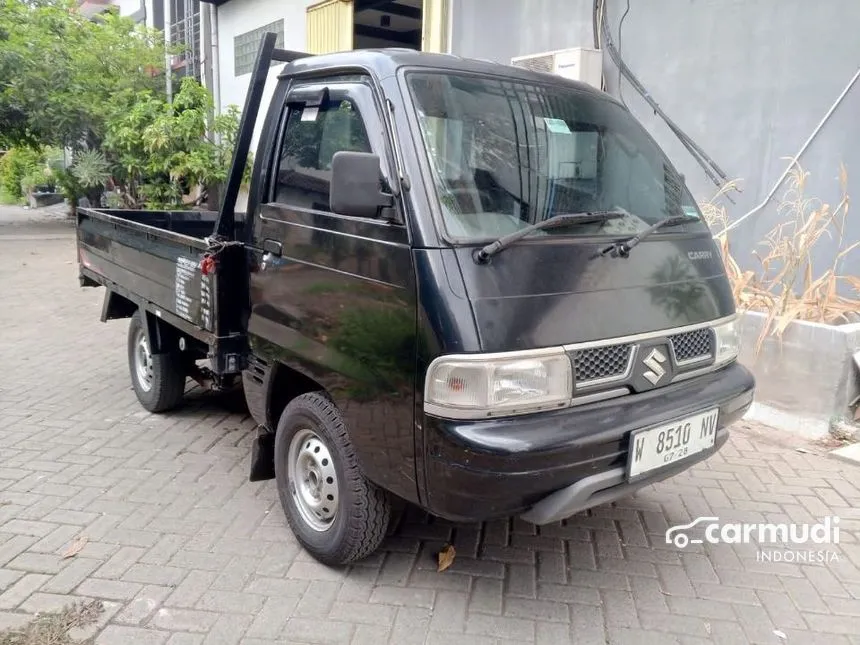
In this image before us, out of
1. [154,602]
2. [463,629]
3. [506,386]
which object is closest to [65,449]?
[154,602]

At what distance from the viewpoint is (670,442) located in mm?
2717

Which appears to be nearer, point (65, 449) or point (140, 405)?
point (65, 449)

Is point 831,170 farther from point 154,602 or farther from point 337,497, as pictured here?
point 154,602

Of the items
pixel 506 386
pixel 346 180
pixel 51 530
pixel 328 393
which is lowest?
pixel 51 530

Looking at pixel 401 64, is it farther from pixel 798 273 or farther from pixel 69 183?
pixel 69 183

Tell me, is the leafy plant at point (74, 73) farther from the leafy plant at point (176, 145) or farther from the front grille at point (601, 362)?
the front grille at point (601, 362)

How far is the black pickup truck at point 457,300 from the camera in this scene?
2.41 m

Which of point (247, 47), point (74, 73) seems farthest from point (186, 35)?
point (247, 47)

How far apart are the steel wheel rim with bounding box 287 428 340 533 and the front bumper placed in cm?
68

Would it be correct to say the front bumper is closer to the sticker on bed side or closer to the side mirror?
the side mirror

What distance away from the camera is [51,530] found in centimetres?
337

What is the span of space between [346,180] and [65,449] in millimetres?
2939

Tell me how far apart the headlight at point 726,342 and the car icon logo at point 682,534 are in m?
0.90

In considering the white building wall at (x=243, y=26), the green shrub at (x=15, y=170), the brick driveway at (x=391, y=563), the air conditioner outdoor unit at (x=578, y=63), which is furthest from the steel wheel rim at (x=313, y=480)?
the green shrub at (x=15, y=170)
